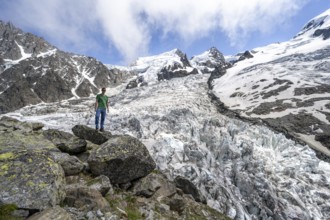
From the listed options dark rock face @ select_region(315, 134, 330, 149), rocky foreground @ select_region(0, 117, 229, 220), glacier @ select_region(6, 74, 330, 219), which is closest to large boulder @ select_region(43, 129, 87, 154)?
rocky foreground @ select_region(0, 117, 229, 220)

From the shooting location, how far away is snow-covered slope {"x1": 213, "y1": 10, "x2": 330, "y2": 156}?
2726 inches

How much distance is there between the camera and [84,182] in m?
10.9

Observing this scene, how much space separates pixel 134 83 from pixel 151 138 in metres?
158

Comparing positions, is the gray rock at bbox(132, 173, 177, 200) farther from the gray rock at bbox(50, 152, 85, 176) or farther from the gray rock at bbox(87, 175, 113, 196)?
the gray rock at bbox(50, 152, 85, 176)

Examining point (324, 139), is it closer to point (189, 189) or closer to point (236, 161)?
point (236, 161)

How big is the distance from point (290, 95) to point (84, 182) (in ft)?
311

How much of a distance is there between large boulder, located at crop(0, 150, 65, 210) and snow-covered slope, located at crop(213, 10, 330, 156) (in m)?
58.3

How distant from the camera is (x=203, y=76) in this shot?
142 metres

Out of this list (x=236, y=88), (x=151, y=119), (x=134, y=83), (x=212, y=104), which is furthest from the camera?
(x=134, y=83)

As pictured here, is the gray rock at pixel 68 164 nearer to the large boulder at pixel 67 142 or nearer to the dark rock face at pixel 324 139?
the large boulder at pixel 67 142

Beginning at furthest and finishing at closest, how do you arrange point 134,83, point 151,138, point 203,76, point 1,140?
point 134,83, point 203,76, point 151,138, point 1,140

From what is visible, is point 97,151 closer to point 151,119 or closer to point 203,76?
point 151,119

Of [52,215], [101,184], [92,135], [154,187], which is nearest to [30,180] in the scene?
[52,215]

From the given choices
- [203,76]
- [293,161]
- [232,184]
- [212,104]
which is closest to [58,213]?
[232,184]
